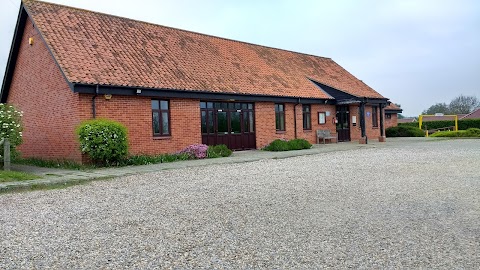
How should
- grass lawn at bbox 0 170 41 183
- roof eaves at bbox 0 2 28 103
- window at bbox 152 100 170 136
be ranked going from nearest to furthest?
grass lawn at bbox 0 170 41 183 < window at bbox 152 100 170 136 < roof eaves at bbox 0 2 28 103

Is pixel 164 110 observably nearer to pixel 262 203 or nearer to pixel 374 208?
pixel 262 203

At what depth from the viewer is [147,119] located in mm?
15555

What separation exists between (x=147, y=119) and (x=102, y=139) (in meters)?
2.91

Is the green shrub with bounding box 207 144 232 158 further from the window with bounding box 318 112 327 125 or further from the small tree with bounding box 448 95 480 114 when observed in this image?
the small tree with bounding box 448 95 480 114

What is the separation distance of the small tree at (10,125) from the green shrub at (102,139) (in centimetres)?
180

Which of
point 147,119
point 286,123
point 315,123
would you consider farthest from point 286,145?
point 147,119

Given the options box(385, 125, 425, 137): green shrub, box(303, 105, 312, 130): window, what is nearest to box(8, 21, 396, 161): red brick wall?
box(303, 105, 312, 130): window

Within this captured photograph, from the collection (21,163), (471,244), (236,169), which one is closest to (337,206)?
(471,244)

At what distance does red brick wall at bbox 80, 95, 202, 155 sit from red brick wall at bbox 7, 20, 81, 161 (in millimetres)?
1117

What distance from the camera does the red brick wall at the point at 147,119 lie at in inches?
573

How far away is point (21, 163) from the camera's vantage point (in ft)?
53.2

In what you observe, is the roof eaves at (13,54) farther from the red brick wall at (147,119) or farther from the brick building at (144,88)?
the red brick wall at (147,119)

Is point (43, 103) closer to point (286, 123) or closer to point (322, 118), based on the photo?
point (286, 123)

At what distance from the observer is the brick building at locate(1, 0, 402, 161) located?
14609 millimetres
